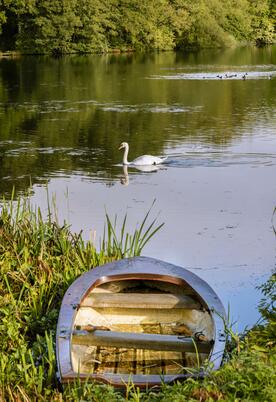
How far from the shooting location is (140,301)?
5727mm

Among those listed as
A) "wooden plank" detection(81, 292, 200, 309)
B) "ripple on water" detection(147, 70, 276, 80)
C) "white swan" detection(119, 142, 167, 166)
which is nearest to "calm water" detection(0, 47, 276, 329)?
"white swan" detection(119, 142, 167, 166)

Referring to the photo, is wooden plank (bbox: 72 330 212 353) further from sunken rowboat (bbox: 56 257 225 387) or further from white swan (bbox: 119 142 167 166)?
white swan (bbox: 119 142 167 166)

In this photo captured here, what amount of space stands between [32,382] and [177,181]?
863 cm

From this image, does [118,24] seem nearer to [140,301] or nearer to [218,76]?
[218,76]

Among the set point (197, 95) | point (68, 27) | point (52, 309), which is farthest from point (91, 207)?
point (68, 27)

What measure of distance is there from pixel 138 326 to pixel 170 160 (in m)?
9.26

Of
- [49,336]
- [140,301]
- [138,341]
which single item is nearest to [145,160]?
[140,301]

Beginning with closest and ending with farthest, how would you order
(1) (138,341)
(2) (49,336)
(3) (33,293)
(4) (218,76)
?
Answer: (1) (138,341) → (2) (49,336) → (3) (33,293) → (4) (218,76)

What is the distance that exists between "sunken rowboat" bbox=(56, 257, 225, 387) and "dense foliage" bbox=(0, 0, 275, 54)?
4502cm

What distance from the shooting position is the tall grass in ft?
15.8

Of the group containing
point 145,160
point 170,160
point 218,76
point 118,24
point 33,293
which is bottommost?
point 170,160

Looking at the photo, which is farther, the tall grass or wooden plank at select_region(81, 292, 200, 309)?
wooden plank at select_region(81, 292, 200, 309)

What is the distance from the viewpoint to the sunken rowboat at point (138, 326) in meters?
4.63

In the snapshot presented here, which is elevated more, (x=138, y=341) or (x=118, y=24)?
(x=118, y=24)
